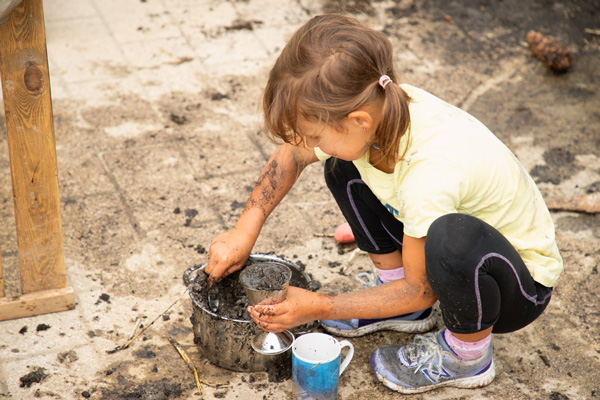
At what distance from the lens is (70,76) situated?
3.92 meters

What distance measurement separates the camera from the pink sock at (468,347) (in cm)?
219

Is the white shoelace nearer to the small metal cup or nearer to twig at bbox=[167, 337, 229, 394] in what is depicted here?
the small metal cup

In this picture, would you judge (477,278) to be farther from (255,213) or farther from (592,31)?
(592,31)

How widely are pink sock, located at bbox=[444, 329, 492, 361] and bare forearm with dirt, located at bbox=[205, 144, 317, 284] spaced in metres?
0.77

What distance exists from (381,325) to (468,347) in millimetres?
385

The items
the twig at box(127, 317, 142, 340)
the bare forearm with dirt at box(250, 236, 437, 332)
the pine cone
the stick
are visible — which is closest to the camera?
the bare forearm with dirt at box(250, 236, 437, 332)

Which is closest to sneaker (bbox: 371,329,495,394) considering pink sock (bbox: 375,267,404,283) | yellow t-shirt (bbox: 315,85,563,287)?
pink sock (bbox: 375,267,404,283)

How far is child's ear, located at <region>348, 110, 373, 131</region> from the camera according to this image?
1.81 meters

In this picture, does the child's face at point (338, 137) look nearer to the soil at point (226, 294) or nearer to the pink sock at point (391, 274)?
the soil at point (226, 294)

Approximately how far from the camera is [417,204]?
1873 mm

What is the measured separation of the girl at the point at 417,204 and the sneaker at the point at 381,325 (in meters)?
0.17

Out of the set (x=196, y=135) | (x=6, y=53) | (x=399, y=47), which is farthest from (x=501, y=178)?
(x=399, y=47)

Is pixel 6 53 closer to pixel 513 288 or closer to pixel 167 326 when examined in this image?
pixel 167 326

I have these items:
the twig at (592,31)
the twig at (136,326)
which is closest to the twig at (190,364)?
the twig at (136,326)
